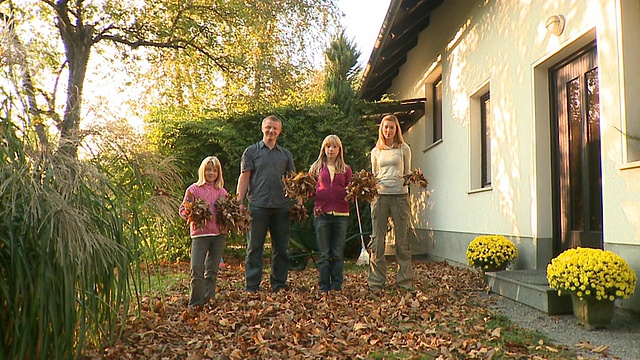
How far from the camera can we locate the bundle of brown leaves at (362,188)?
216 inches

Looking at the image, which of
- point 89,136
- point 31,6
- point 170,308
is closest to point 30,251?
point 89,136

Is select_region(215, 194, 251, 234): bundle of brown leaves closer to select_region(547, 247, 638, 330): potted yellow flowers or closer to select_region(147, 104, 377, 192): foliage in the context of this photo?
select_region(547, 247, 638, 330): potted yellow flowers

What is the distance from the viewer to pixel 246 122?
9383 mm

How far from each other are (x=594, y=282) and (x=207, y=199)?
10.5ft

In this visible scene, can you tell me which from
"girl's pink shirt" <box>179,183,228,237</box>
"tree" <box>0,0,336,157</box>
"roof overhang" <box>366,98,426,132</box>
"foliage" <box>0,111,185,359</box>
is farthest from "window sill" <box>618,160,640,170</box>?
"tree" <box>0,0,336,157</box>

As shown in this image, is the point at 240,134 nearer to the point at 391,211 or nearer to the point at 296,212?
the point at 296,212

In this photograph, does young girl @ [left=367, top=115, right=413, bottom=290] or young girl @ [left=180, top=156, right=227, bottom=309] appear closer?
young girl @ [left=180, top=156, right=227, bottom=309]

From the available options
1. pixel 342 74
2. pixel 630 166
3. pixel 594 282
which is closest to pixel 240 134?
pixel 342 74

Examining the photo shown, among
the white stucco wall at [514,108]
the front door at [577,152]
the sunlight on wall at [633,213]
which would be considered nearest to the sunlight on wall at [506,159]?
the white stucco wall at [514,108]

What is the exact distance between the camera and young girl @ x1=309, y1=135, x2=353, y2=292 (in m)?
5.71

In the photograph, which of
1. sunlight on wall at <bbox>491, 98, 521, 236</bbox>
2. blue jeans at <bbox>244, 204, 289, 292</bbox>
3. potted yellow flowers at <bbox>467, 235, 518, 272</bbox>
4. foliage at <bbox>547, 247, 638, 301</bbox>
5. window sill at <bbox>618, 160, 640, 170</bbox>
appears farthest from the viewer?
sunlight on wall at <bbox>491, 98, 521, 236</bbox>

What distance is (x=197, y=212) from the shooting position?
465cm

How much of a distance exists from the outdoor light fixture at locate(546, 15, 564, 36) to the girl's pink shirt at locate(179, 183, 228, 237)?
11.7ft

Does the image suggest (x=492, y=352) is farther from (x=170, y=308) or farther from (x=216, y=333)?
(x=170, y=308)
